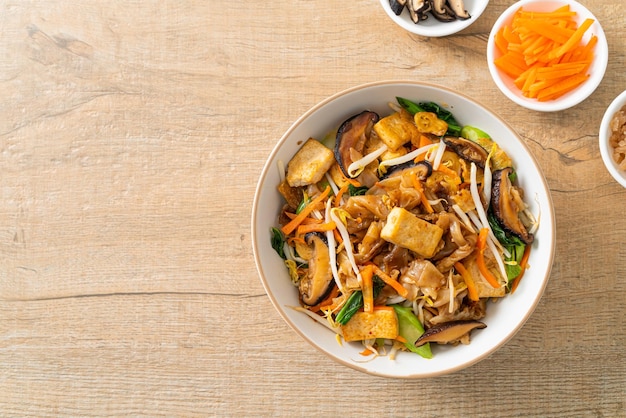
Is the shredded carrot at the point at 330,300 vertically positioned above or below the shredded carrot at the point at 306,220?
below

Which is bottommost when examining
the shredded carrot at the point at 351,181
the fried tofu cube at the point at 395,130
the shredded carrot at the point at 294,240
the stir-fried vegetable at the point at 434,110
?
the shredded carrot at the point at 294,240

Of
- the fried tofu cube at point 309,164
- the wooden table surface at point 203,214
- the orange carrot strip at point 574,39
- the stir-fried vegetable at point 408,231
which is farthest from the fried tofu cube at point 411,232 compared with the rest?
the orange carrot strip at point 574,39

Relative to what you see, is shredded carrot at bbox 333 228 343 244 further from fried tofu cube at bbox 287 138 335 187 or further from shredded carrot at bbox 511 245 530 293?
shredded carrot at bbox 511 245 530 293

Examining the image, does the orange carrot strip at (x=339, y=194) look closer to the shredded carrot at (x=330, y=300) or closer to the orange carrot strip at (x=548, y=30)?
the shredded carrot at (x=330, y=300)

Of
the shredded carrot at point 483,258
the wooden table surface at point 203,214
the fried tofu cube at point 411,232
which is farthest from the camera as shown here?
the wooden table surface at point 203,214

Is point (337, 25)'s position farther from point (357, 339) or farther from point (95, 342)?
point (95, 342)

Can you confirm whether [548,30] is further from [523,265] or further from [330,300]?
[330,300]

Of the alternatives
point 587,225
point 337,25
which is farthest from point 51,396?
point 587,225
